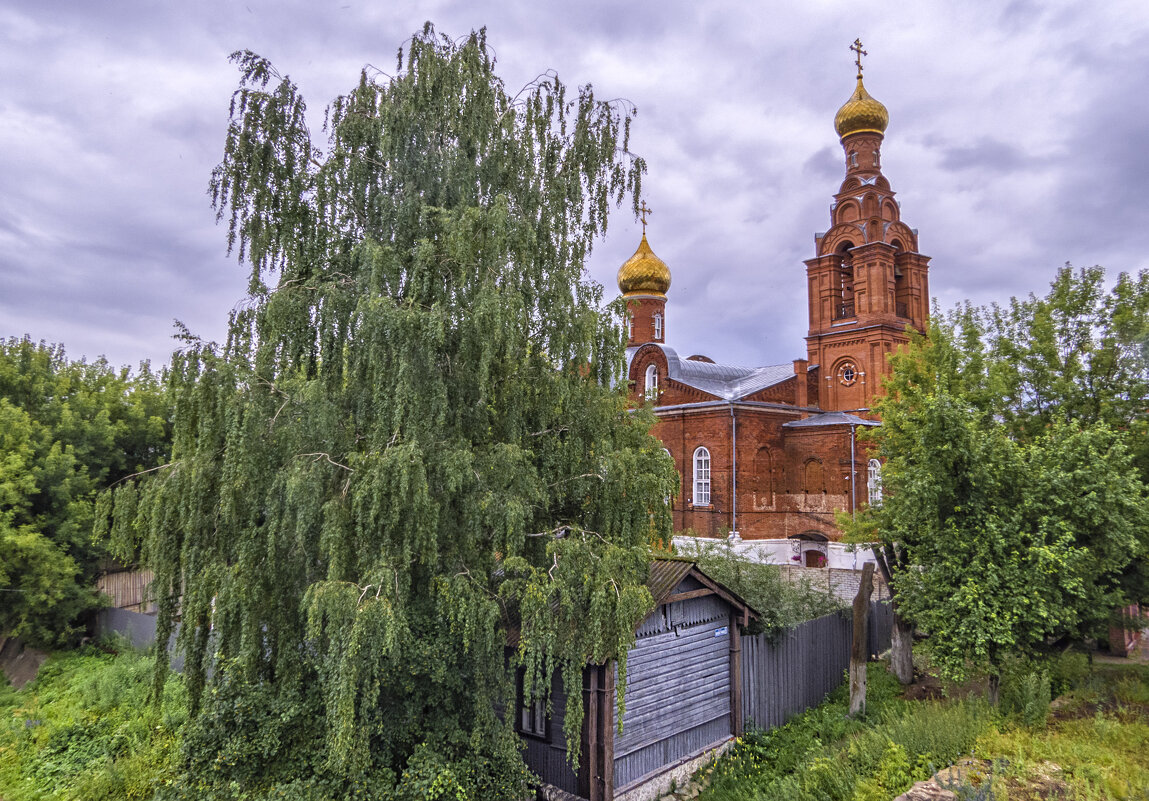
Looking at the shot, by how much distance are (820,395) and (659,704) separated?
21.0m

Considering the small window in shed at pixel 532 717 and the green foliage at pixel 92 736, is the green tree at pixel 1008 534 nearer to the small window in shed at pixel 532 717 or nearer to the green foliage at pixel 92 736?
the small window in shed at pixel 532 717

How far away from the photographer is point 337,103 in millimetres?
9273

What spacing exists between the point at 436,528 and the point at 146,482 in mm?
3516

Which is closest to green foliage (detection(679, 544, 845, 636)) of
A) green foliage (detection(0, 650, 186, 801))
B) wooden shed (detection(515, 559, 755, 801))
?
wooden shed (detection(515, 559, 755, 801))

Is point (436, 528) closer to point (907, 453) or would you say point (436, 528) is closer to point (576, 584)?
point (576, 584)

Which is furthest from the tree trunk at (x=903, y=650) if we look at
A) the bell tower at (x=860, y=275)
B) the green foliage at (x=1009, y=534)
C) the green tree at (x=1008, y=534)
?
the bell tower at (x=860, y=275)

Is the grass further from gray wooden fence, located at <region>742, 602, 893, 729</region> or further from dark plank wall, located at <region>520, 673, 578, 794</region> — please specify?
dark plank wall, located at <region>520, 673, 578, 794</region>

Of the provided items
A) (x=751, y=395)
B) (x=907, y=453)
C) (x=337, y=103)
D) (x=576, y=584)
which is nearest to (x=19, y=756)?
(x=576, y=584)

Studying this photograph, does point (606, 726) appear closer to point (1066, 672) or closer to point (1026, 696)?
point (1026, 696)

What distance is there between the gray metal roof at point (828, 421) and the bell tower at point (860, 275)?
0.66m

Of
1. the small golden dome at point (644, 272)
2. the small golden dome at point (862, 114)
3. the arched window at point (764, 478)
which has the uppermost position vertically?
the small golden dome at point (862, 114)

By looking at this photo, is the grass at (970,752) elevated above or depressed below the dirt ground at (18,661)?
above

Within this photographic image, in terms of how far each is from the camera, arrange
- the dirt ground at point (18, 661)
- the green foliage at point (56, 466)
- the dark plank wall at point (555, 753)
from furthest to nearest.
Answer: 1. the dirt ground at point (18, 661)
2. the green foliage at point (56, 466)
3. the dark plank wall at point (555, 753)

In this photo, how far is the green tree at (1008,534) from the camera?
31.8 feet
